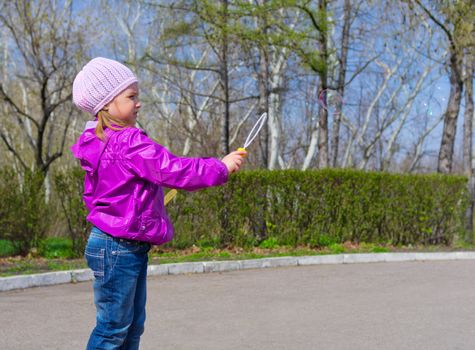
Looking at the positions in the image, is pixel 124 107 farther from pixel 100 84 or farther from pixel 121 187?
pixel 121 187

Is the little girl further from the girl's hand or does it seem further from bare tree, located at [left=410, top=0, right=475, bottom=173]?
bare tree, located at [left=410, top=0, right=475, bottom=173]

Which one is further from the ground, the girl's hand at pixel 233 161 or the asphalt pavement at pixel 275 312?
the girl's hand at pixel 233 161

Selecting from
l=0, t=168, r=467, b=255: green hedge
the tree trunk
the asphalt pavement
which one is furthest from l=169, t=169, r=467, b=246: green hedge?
the tree trunk

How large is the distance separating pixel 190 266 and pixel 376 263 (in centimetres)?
343

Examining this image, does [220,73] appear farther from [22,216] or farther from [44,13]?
[22,216]

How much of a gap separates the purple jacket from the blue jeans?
0.08 meters

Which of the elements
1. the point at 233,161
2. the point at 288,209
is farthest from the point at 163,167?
the point at 288,209

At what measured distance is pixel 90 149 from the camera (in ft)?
11.0

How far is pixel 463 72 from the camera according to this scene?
1894 centimetres

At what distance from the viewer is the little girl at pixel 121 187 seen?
3193mm

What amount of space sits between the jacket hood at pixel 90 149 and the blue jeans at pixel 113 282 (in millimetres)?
315

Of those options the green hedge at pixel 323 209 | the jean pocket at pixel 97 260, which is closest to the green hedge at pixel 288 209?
the green hedge at pixel 323 209

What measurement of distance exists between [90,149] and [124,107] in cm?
27

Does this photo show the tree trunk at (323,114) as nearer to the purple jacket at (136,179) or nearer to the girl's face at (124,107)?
the girl's face at (124,107)
